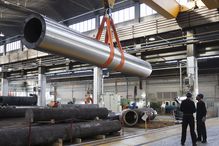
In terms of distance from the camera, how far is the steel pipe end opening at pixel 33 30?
259 centimetres

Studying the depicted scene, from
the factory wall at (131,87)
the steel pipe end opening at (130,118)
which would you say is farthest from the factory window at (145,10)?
the steel pipe end opening at (130,118)

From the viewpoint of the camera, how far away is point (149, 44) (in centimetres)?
1570

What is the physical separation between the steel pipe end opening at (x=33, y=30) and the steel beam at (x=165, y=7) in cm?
759

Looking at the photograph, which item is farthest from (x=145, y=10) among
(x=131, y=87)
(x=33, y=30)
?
(x=33, y=30)

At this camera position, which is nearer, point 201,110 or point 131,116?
point 201,110

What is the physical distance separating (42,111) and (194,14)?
31.2 feet

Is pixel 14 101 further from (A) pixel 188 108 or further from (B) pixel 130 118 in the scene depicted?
(A) pixel 188 108

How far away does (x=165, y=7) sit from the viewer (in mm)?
11625

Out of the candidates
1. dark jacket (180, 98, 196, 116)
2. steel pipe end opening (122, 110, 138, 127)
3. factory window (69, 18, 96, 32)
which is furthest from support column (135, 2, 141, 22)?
dark jacket (180, 98, 196, 116)

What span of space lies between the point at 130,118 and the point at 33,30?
473 inches

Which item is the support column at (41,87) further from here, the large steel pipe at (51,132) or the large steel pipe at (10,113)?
the large steel pipe at (51,132)

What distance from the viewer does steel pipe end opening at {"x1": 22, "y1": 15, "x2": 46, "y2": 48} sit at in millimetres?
2590

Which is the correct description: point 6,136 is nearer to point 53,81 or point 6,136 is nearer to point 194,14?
point 194,14

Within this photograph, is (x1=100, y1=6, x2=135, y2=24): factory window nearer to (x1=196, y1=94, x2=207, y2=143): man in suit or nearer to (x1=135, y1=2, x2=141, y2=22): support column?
(x1=135, y1=2, x2=141, y2=22): support column
